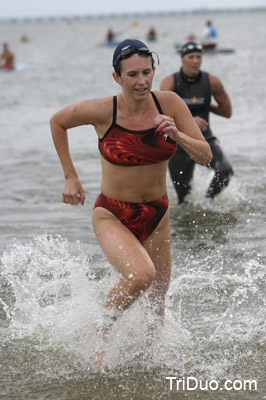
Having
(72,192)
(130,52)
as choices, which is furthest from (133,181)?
(130,52)

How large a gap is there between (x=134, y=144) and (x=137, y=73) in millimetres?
478

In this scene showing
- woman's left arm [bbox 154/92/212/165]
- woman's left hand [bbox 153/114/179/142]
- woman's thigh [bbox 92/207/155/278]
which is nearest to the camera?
woman's left hand [bbox 153/114/179/142]

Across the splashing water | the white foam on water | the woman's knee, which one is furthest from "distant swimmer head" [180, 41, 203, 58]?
the woman's knee

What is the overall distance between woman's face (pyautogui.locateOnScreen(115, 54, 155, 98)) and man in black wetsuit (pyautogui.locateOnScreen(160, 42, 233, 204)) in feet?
11.6

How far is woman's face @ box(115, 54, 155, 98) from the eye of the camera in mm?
3992

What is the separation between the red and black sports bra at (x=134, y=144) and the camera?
4.16 meters

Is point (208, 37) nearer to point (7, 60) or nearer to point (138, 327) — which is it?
point (7, 60)

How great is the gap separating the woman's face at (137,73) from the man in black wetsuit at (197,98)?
11.6ft

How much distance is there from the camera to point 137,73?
399cm

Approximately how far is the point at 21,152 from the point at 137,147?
898cm

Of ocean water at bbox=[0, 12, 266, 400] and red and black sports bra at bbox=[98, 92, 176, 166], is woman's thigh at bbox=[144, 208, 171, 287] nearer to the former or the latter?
ocean water at bbox=[0, 12, 266, 400]

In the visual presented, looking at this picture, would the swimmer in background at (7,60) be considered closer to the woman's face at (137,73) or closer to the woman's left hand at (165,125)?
the woman's face at (137,73)

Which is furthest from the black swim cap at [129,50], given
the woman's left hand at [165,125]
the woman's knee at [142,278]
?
the woman's knee at [142,278]

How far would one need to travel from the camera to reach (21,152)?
12.8 metres
